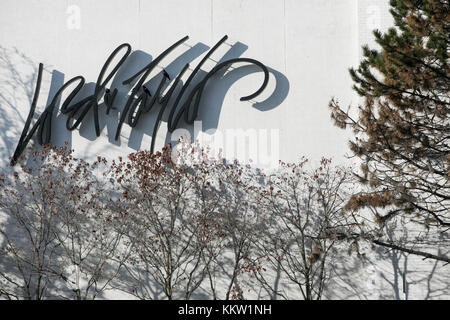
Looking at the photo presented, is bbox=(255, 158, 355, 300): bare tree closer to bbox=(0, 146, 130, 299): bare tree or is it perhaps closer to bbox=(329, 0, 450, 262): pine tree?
bbox=(329, 0, 450, 262): pine tree

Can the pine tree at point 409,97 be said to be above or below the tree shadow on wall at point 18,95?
below

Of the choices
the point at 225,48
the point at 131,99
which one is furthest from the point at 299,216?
the point at 131,99

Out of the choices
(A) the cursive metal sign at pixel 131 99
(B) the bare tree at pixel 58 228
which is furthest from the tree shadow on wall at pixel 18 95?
(B) the bare tree at pixel 58 228

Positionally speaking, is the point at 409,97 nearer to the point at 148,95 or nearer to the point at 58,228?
the point at 148,95

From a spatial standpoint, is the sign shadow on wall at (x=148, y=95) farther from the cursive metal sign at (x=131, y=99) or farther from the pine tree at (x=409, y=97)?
the pine tree at (x=409, y=97)

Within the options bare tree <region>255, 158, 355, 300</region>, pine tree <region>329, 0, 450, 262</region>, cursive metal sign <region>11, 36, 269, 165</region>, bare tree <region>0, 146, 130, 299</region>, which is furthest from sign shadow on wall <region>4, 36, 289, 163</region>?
pine tree <region>329, 0, 450, 262</region>

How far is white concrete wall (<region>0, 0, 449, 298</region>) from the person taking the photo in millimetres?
8203

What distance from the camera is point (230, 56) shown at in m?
8.67

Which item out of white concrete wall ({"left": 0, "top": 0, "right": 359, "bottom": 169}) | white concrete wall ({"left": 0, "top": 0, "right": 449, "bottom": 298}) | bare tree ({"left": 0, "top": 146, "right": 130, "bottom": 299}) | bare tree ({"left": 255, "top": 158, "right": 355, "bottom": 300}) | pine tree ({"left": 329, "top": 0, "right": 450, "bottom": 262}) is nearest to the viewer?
pine tree ({"left": 329, "top": 0, "right": 450, "bottom": 262})

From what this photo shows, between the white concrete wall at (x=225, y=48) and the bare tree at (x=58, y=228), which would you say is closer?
the bare tree at (x=58, y=228)

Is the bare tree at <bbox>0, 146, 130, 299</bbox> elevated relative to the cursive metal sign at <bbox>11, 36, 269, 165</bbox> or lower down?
lower down

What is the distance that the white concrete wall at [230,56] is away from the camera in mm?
8203

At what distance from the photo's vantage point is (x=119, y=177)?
837 centimetres

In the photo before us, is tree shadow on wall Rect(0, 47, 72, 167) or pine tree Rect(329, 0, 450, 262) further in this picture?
tree shadow on wall Rect(0, 47, 72, 167)
